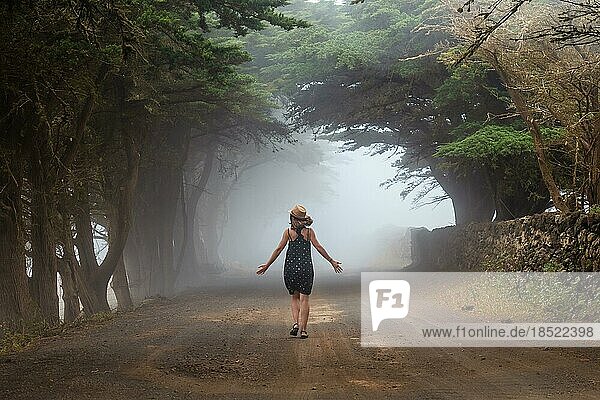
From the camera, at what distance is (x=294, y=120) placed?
2933cm

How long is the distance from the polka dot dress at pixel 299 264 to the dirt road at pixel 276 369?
769 millimetres

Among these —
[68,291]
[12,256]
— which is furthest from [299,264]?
[68,291]

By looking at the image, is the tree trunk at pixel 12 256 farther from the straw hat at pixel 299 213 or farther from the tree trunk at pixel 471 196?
the tree trunk at pixel 471 196

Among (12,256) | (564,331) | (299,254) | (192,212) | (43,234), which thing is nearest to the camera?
(299,254)

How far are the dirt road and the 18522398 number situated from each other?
1445 millimetres

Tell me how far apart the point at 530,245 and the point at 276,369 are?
28.2 ft

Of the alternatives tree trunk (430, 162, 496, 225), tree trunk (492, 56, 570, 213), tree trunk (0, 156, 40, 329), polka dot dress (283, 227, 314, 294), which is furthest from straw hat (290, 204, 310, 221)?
tree trunk (430, 162, 496, 225)

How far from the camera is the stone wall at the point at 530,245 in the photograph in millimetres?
12815

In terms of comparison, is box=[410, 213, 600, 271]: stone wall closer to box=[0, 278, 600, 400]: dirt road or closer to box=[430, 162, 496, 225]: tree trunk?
box=[430, 162, 496, 225]: tree trunk

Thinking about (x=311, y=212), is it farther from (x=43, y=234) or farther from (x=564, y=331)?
(x=564, y=331)

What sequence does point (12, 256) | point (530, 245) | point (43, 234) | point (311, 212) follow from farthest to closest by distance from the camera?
point (311, 212)
point (530, 245)
point (43, 234)
point (12, 256)

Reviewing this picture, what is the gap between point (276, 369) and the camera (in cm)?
863

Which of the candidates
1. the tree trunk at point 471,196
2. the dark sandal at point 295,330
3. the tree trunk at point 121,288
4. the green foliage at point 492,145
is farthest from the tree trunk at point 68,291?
the tree trunk at point 471,196

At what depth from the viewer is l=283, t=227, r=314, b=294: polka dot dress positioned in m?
10.7
